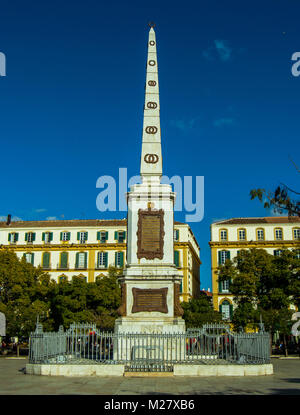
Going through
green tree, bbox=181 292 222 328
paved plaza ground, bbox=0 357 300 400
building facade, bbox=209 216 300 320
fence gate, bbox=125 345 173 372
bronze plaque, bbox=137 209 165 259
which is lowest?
paved plaza ground, bbox=0 357 300 400

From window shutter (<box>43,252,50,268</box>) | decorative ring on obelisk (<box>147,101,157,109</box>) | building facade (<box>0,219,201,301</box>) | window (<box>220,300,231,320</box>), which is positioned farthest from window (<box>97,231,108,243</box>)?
decorative ring on obelisk (<box>147,101,157,109</box>)

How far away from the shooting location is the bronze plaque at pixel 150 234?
738 inches

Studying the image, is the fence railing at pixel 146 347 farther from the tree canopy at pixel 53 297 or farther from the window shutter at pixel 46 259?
the window shutter at pixel 46 259

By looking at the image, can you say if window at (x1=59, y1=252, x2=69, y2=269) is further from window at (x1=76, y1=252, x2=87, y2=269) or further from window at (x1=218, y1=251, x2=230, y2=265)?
window at (x1=218, y1=251, x2=230, y2=265)

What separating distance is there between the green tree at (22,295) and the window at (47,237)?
19.0 meters

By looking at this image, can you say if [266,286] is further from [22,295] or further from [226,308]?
[22,295]

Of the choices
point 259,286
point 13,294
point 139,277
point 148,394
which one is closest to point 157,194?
point 139,277

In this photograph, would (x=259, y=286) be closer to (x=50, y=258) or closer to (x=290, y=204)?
(x=50, y=258)

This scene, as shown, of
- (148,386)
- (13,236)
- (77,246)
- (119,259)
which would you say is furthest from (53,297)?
(148,386)

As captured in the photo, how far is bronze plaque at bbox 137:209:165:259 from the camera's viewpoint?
1875 centimetres

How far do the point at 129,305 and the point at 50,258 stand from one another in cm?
4340

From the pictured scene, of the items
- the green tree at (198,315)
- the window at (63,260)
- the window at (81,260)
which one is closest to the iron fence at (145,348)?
the green tree at (198,315)

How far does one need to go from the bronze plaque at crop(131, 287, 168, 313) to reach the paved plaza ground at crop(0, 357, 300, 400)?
3452mm

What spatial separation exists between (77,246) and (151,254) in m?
41.5
